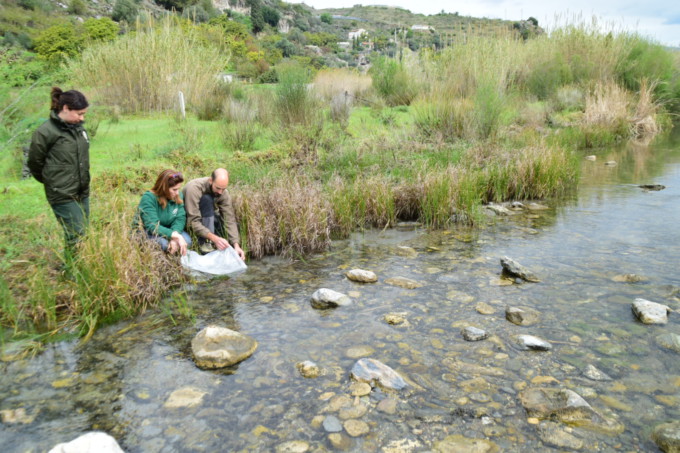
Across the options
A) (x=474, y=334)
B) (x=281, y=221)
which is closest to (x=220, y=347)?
(x=474, y=334)

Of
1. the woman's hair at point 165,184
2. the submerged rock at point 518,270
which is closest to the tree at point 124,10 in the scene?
the woman's hair at point 165,184

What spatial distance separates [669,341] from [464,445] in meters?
2.04

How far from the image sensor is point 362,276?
4.82 m

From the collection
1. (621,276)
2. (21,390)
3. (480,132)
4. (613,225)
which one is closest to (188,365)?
(21,390)

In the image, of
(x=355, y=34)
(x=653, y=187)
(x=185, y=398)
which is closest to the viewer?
(x=185, y=398)

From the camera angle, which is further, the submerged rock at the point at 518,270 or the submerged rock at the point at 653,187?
the submerged rock at the point at 653,187

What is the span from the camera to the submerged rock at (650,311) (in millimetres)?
3717

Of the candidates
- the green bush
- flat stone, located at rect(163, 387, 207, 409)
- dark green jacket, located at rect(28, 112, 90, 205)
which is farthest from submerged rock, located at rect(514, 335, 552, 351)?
the green bush

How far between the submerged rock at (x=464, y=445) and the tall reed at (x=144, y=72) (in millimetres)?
11828

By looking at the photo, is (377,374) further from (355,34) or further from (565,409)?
(355,34)

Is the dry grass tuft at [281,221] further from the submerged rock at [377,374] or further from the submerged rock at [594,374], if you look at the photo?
the submerged rock at [594,374]

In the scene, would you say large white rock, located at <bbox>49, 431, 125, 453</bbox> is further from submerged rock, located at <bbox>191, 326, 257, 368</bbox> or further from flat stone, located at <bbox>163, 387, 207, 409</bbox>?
submerged rock, located at <bbox>191, 326, 257, 368</bbox>

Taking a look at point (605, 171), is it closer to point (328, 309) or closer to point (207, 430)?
point (328, 309)

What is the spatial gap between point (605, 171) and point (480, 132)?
9.67ft
